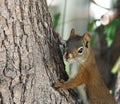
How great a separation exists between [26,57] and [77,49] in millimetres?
403

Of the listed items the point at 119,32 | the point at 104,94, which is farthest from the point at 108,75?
the point at 104,94

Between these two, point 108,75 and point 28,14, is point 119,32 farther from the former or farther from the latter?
point 28,14

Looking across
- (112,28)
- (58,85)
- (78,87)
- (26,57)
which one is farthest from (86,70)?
(112,28)

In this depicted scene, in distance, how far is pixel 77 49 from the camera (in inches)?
102

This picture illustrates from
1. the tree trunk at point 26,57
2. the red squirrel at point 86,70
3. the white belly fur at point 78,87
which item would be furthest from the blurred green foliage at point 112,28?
the tree trunk at point 26,57

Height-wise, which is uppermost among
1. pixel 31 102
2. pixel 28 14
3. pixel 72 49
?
pixel 28 14

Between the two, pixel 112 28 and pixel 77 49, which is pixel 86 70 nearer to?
A: pixel 77 49

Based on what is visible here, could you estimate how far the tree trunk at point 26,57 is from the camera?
228cm

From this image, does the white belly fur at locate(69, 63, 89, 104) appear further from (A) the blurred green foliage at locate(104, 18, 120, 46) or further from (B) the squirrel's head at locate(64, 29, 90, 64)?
(A) the blurred green foliage at locate(104, 18, 120, 46)

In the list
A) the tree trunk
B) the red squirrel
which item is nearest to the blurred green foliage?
the red squirrel

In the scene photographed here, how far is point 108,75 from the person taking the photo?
5.37 meters

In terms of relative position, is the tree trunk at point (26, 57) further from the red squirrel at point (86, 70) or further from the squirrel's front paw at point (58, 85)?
the red squirrel at point (86, 70)

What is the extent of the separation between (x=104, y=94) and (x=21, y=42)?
28.8 inches

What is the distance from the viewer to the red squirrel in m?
2.54
